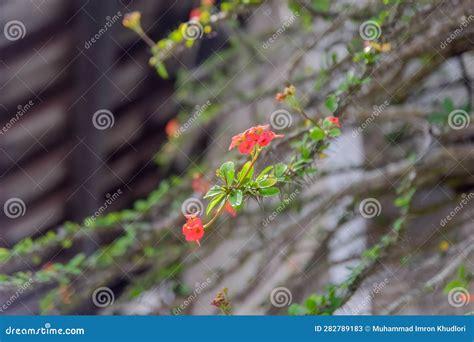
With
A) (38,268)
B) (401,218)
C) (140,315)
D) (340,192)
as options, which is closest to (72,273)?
(38,268)

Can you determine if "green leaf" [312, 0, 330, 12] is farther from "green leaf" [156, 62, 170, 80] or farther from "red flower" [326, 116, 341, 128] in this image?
"green leaf" [156, 62, 170, 80]

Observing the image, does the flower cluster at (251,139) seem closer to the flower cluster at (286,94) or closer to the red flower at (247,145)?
the red flower at (247,145)

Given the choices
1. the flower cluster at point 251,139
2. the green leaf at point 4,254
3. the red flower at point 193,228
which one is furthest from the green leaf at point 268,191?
the green leaf at point 4,254

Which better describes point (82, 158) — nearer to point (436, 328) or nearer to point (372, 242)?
point (372, 242)

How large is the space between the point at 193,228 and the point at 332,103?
0.65m

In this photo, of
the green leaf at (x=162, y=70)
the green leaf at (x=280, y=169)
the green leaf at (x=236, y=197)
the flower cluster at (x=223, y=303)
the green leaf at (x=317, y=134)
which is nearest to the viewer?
the green leaf at (x=236, y=197)

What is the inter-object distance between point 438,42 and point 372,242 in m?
0.78

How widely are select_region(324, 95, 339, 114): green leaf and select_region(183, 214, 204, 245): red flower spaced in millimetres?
598

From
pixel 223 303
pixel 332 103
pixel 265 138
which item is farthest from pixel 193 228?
pixel 332 103

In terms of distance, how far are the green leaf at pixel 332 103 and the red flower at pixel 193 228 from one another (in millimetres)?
598

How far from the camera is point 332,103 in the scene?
248 centimetres

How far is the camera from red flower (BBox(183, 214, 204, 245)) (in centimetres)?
246

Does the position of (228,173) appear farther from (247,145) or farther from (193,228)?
(193,228)

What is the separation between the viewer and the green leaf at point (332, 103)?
8.14 feet
